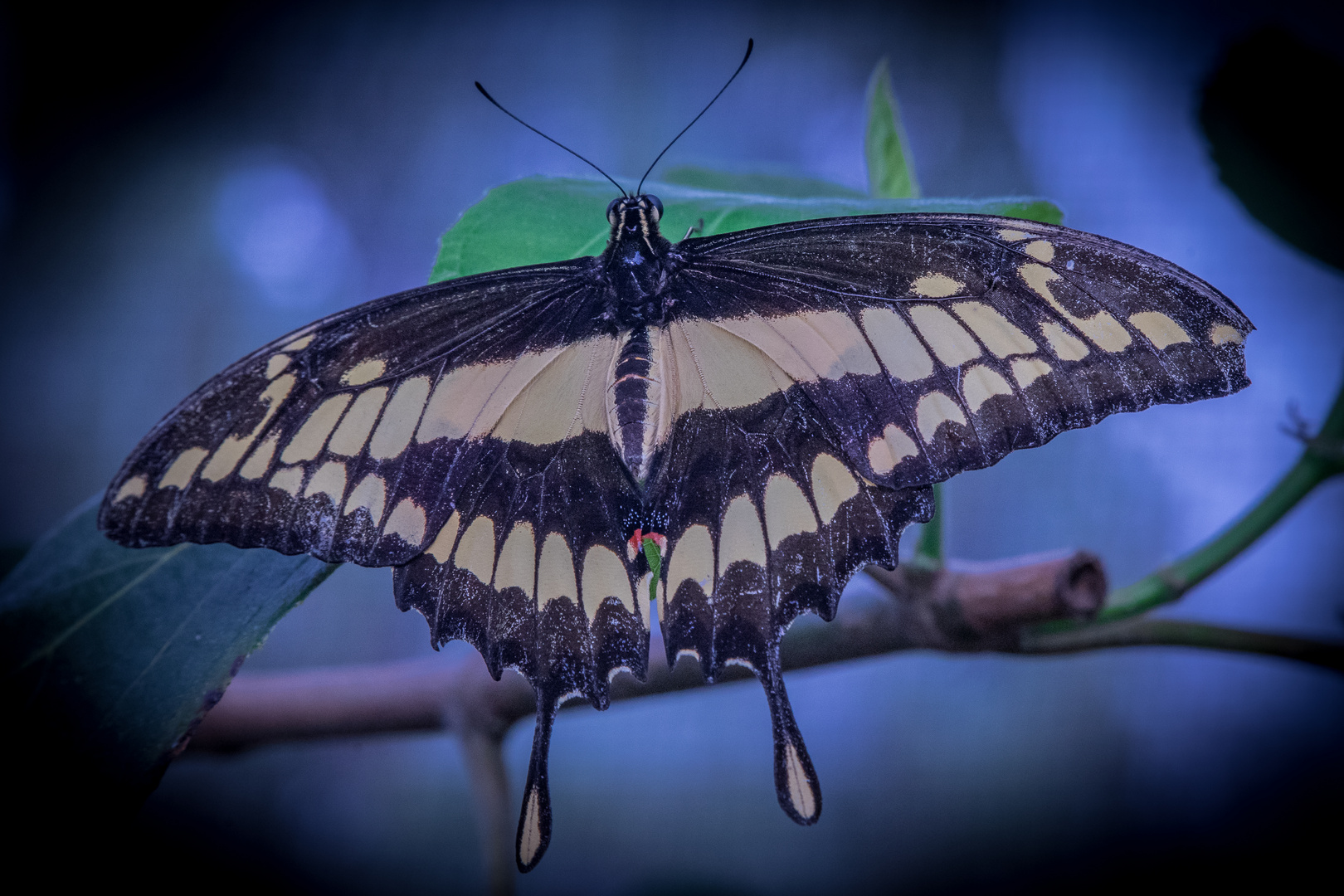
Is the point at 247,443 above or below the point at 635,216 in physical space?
below

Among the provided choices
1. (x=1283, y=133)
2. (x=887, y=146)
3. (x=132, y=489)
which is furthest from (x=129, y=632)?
(x=1283, y=133)

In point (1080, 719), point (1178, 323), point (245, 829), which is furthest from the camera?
point (245, 829)

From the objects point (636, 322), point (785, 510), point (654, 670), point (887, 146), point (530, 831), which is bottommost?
point (530, 831)

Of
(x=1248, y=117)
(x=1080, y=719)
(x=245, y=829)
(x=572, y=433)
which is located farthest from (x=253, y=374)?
(x=245, y=829)

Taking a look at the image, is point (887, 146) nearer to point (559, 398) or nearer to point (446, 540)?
point (559, 398)

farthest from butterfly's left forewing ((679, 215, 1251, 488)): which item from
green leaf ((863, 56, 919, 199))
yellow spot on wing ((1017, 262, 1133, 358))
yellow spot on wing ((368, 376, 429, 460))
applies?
yellow spot on wing ((368, 376, 429, 460))

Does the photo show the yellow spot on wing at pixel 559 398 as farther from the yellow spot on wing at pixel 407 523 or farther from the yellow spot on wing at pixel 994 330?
the yellow spot on wing at pixel 994 330

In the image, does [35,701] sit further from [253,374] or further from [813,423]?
[813,423]
